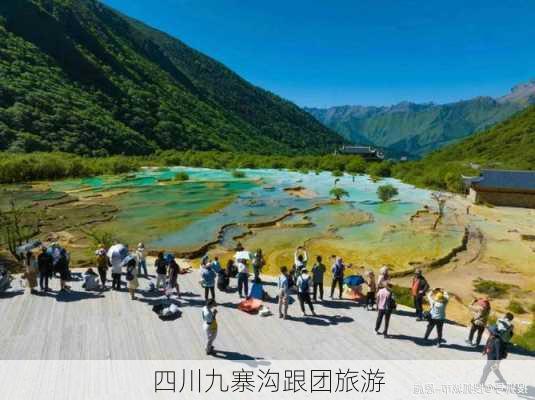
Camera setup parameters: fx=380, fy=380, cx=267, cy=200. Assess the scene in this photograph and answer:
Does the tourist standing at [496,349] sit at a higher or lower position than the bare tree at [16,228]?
higher

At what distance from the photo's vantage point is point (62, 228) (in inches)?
1078

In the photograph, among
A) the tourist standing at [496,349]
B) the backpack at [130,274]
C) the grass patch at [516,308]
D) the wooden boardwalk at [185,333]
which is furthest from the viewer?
the grass patch at [516,308]

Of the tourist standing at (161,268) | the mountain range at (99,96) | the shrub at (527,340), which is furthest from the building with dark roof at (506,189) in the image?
the mountain range at (99,96)

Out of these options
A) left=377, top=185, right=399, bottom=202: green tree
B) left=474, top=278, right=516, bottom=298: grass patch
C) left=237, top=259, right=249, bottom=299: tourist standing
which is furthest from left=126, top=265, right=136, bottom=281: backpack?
left=377, top=185, right=399, bottom=202: green tree

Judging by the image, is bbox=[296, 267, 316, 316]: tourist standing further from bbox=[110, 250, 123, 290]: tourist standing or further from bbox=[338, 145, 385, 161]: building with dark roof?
bbox=[338, 145, 385, 161]: building with dark roof

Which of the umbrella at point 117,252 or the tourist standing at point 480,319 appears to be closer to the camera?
the tourist standing at point 480,319

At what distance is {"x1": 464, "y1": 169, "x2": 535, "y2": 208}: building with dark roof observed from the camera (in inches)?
1599

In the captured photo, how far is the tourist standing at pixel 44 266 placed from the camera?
38.7 ft

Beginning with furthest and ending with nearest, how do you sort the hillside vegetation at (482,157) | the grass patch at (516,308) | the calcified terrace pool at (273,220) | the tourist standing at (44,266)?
the hillside vegetation at (482,157)
the calcified terrace pool at (273,220)
the grass patch at (516,308)
the tourist standing at (44,266)

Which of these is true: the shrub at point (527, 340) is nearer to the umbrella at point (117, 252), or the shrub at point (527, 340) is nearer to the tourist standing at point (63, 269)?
the umbrella at point (117, 252)

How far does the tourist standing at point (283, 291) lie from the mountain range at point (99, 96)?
2838 inches

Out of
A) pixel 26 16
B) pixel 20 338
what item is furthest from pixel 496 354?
pixel 26 16

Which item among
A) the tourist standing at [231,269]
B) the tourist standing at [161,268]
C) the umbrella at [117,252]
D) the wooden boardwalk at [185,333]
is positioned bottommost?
the wooden boardwalk at [185,333]

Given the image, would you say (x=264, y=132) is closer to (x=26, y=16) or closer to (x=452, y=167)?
(x=26, y=16)
